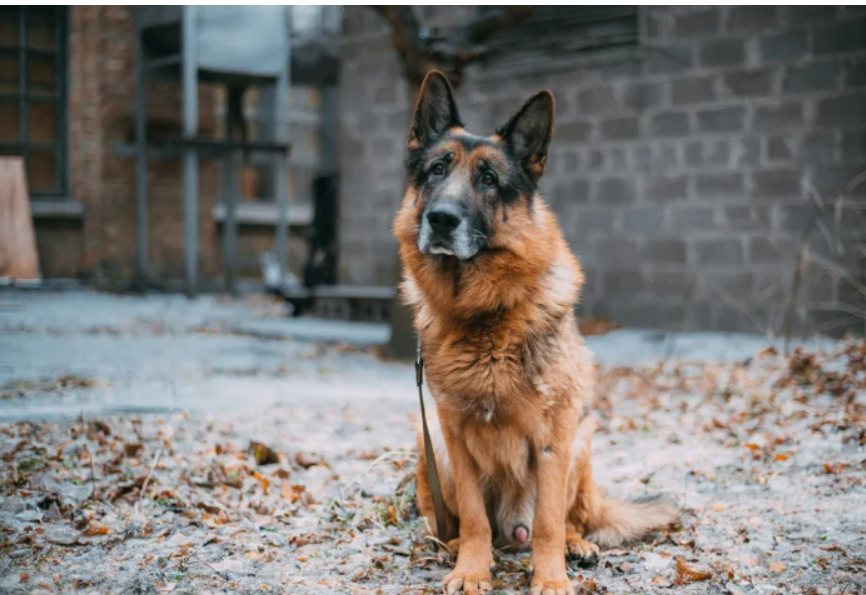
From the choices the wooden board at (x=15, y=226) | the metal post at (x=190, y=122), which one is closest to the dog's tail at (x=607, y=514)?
the wooden board at (x=15, y=226)

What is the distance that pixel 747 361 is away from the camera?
711cm

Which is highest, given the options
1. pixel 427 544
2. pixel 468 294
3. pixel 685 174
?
pixel 685 174

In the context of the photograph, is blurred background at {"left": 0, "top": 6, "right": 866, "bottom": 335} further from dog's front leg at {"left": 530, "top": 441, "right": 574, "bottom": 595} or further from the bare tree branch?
dog's front leg at {"left": 530, "top": 441, "right": 574, "bottom": 595}

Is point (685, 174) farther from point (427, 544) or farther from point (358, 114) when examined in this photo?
point (427, 544)

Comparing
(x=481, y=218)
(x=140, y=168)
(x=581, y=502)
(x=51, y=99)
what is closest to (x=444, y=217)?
(x=481, y=218)

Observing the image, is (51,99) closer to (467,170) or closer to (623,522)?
(467,170)

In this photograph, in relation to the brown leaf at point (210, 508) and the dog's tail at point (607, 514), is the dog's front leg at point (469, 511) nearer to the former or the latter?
the dog's tail at point (607, 514)

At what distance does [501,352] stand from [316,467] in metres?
1.85

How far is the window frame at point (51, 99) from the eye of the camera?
191 inches

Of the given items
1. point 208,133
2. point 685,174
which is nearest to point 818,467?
point 685,174

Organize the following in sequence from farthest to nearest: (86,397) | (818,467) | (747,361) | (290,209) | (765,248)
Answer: (290,209) → (765,248) → (747,361) → (86,397) → (818,467)

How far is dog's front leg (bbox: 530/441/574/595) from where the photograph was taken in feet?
9.48

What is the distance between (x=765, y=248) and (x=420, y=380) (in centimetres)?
648

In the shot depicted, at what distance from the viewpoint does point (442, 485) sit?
3.27 m
